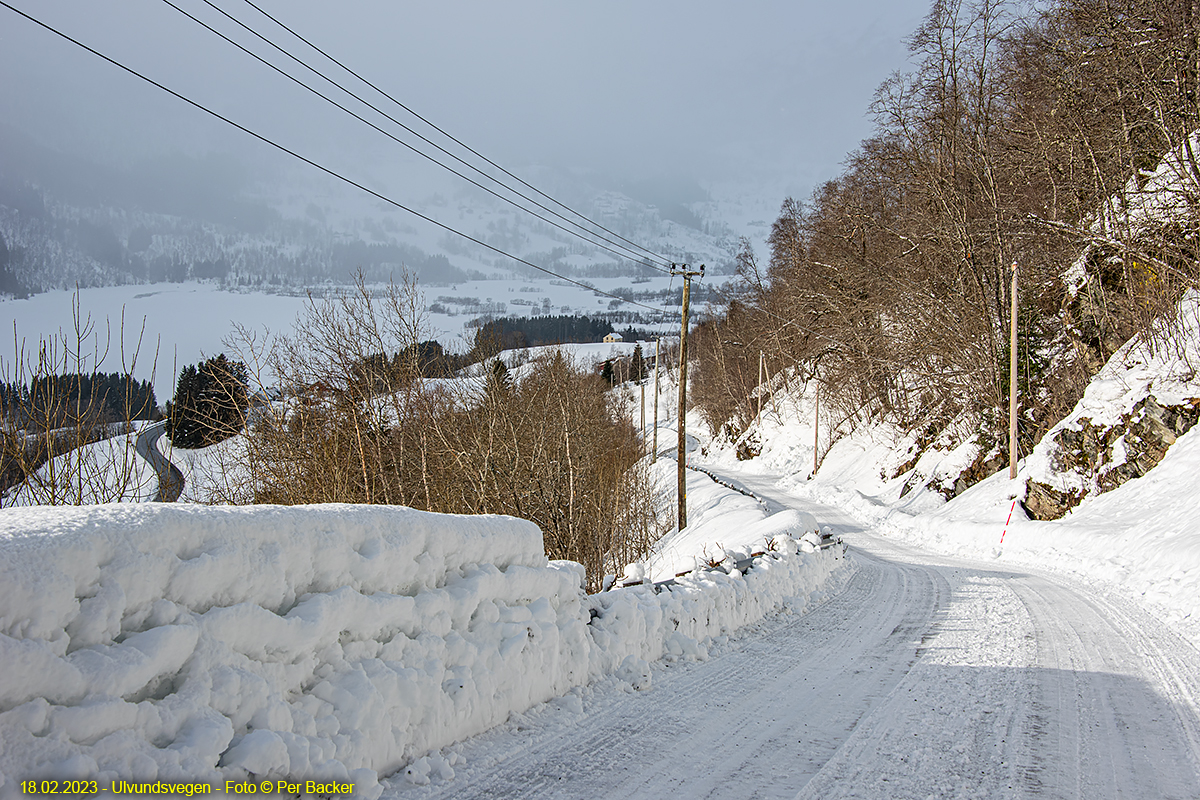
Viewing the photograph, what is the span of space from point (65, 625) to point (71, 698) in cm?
25

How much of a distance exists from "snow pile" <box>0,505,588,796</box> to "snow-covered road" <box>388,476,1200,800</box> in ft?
1.40

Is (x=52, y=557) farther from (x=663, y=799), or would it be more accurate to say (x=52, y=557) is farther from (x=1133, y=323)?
(x=1133, y=323)

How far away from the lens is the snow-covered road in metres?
3.70

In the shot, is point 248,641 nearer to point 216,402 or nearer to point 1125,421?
point 216,402

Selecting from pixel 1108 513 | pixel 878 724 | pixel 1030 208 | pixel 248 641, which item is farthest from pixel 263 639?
pixel 1030 208

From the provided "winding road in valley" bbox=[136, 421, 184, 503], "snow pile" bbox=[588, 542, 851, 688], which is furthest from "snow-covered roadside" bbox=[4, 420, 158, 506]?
"snow pile" bbox=[588, 542, 851, 688]

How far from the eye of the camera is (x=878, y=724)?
4582 mm

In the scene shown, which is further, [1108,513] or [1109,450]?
[1109,450]

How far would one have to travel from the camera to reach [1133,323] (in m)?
19.4

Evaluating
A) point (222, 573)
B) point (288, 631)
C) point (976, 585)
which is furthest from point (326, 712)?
point (976, 585)

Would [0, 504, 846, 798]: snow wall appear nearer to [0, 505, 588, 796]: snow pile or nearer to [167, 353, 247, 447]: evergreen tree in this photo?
[0, 505, 588, 796]: snow pile

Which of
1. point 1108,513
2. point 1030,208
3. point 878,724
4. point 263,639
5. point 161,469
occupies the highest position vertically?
point 1030,208

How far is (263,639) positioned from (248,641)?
0.06 meters

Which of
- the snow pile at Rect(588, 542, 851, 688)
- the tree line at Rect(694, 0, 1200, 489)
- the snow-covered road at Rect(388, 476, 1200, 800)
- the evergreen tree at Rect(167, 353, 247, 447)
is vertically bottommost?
the snow-covered road at Rect(388, 476, 1200, 800)
